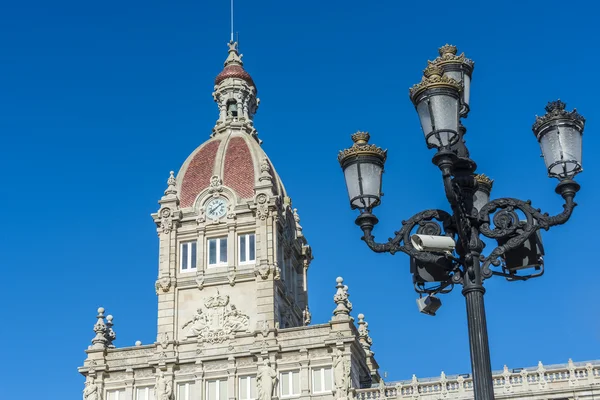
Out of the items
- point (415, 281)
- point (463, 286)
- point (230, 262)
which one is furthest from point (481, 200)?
point (230, 262)

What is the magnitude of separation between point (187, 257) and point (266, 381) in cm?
986

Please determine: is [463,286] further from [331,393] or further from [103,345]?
[103,345]

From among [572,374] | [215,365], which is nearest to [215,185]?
[215,365]

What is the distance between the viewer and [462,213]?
15562mm

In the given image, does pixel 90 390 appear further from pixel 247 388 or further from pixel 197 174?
pixel 197 174

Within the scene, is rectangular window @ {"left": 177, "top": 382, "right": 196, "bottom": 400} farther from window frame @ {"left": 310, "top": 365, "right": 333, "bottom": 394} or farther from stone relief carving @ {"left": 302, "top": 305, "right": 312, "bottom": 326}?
stone relief carving @ {"left": 302, "top": 305, "right": 312, "bottom": 326}

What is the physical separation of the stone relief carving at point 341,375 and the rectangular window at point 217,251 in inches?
378

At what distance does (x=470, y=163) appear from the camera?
1614cm

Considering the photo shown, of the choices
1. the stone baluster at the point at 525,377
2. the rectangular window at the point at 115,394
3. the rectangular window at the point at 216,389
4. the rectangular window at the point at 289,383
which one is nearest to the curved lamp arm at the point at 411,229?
the stone baluster at the point at 525,377

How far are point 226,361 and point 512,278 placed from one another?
39.7 meters

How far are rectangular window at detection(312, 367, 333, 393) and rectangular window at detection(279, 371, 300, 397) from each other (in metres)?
0.98

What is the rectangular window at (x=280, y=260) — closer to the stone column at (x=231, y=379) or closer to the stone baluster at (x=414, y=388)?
the stone column at (x=231, y=379)

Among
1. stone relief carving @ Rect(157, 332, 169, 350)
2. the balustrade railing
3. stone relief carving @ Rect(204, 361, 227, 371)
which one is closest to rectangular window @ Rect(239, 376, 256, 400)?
stone relief carving @ Rect(204, 361, 227, 371)

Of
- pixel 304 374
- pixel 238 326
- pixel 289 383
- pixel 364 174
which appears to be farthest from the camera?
pixel 238 326
